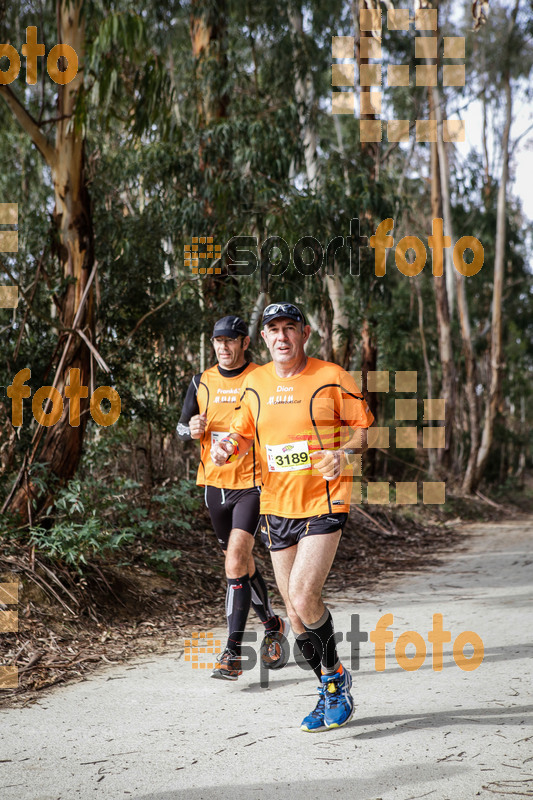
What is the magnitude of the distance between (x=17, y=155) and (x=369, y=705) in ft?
45.1

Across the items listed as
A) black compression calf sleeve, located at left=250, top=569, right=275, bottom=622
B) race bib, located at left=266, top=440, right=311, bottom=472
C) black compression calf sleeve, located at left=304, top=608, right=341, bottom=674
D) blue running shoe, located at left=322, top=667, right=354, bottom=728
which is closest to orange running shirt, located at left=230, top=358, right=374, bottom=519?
race bib, located at left=266, top=440, right=311, bottom=472

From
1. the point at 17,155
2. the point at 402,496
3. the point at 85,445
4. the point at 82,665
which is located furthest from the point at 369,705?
the point at 17,155

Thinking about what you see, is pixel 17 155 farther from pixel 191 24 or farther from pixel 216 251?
pixel 216 251

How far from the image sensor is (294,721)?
439 cm

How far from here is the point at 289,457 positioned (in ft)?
14.4

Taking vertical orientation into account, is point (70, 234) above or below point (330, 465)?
above

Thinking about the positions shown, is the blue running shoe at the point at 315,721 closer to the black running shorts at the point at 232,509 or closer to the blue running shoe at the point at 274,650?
the blue running shoe at the point at 274,650

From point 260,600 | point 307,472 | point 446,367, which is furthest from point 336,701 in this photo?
point 446,367

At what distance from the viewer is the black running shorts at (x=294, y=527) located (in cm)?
430

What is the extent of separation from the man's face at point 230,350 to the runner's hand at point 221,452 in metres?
1.31

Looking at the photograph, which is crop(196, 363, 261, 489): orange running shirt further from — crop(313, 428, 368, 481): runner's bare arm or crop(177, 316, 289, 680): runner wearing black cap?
crop(313, 428, 368, 481): runner's bare arm

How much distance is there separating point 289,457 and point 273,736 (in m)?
1.37

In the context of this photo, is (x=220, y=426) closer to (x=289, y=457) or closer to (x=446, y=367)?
(x=289, y=457)

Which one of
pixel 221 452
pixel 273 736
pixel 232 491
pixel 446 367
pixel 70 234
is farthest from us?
pixel 446 367
